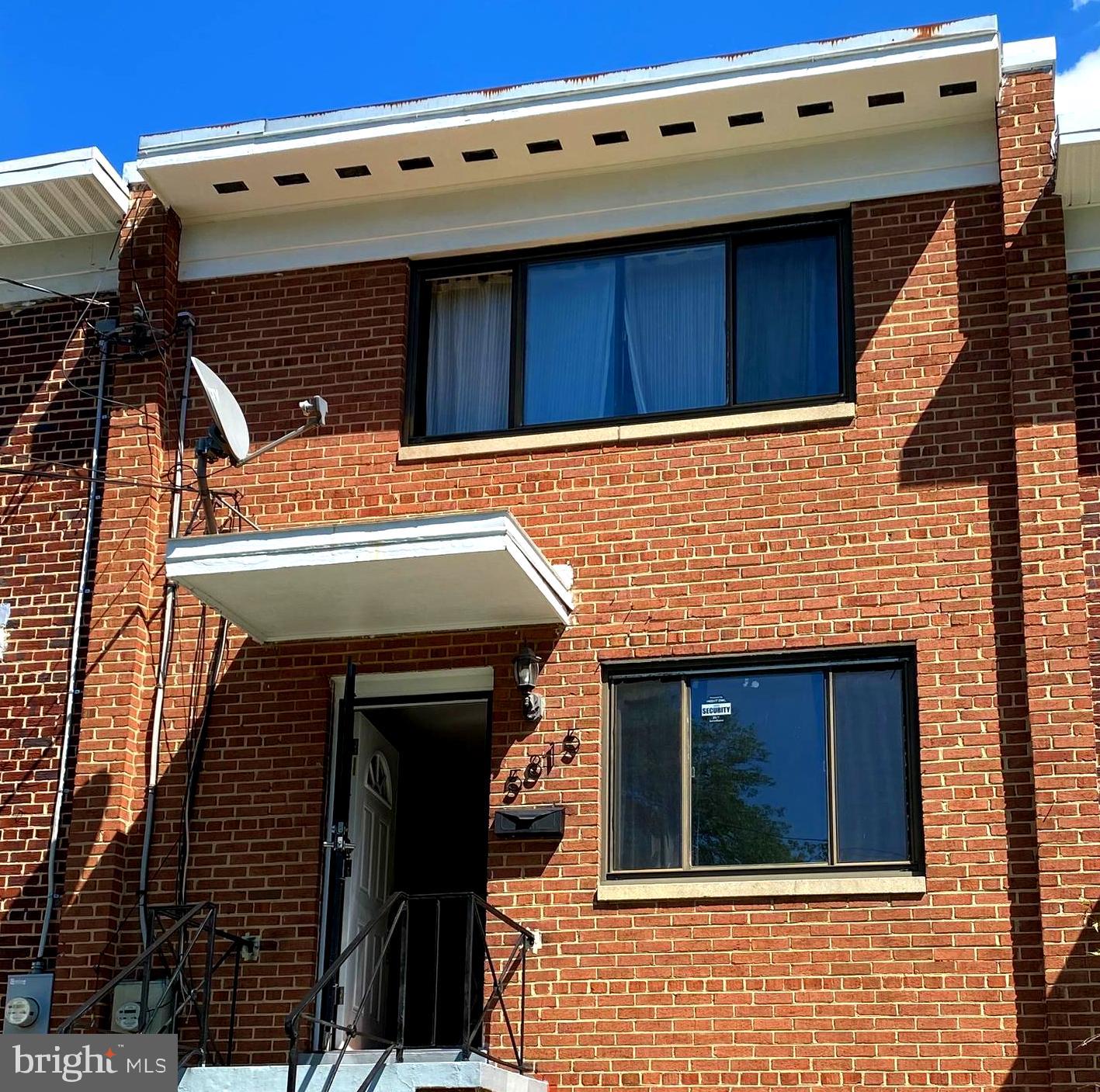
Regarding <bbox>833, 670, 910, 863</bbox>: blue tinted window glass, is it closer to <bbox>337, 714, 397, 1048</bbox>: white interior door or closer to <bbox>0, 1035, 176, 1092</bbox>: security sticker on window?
<bbox>337, 714, 397, 1048</bbox>: white interior door

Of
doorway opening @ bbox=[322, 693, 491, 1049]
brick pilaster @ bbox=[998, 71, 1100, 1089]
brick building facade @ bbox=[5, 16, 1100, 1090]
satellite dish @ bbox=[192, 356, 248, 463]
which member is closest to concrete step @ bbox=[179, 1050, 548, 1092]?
doorway opening @ bbox=[322, 693, 491, 1049]

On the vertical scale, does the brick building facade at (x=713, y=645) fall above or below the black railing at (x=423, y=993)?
above

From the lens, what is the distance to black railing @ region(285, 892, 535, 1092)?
9078mm

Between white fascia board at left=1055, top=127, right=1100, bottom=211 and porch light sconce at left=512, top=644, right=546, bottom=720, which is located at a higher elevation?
white fascia board at left=1055, top=127, right=1100, bottom=211

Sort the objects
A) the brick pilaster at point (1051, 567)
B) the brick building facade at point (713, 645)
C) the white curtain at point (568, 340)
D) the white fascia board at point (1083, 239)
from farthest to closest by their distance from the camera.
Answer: the white curtain at point (568, 340)
the white fascia board at point (1083, 239)
the brick building facade at point (713, 645)
the brick pilaster at point (1051, 567)

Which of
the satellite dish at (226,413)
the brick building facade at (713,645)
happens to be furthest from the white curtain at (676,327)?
the satellite dish at (226,413)

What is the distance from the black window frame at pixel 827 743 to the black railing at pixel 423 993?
0.79 metres

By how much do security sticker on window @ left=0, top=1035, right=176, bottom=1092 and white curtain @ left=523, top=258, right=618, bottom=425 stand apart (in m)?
4.58

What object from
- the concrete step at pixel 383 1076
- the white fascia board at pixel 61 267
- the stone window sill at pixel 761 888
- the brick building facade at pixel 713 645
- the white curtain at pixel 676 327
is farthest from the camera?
the white fascia board at pixel 61 267

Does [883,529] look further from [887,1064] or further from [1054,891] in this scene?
[887,1064]

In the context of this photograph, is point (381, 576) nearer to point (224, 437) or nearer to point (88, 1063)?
point (224, 437)

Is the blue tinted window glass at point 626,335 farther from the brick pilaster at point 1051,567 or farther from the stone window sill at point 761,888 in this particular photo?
the stone window sill at point 761,888

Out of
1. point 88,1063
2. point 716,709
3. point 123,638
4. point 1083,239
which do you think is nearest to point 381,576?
point 716,709

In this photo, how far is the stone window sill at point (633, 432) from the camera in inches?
432
